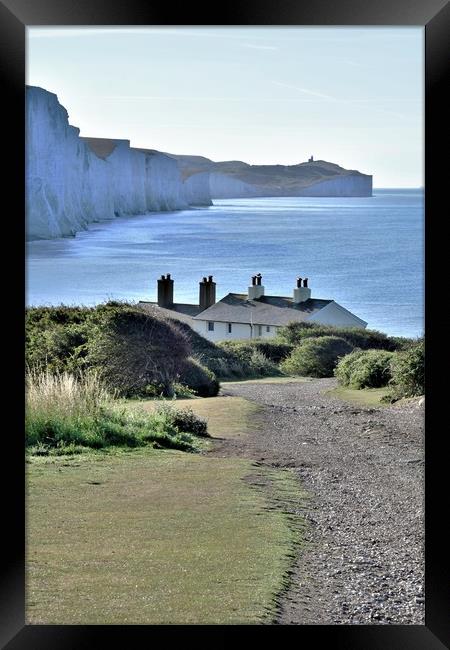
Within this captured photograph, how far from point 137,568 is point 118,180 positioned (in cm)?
689

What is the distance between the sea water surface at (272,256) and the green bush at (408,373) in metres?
A: 0.30

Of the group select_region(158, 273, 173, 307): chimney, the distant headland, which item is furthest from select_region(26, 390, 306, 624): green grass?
the distant headland

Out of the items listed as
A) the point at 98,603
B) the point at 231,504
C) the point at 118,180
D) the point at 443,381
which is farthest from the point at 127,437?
the point at 118,180

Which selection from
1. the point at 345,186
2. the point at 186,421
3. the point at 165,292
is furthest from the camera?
the point at 345,186

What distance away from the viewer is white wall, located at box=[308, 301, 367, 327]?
7.87 metres

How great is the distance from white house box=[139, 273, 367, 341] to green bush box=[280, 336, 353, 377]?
0.72 feet

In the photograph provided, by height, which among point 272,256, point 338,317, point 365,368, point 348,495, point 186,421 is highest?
point 272,256

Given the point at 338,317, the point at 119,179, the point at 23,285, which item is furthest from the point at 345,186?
the point at 23,285

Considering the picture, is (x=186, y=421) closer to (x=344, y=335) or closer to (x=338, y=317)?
(x=344, y=335)

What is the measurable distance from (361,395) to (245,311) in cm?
121

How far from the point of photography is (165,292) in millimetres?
7934

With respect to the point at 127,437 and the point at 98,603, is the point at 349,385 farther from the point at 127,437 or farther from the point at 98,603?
the point at 98,603

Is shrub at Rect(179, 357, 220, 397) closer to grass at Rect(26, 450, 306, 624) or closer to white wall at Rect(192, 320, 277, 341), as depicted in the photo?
white wall at Rect(192, 320, 277, 341)

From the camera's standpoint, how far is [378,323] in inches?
315
